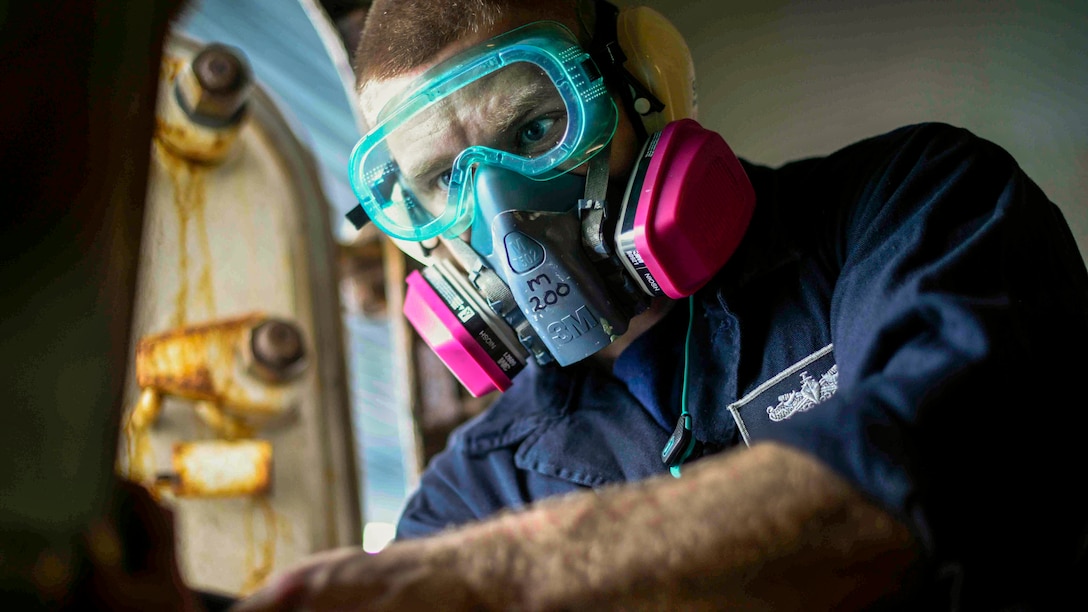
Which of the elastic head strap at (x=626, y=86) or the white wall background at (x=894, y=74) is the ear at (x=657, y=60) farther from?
the white wall background at (x=894, y=74)

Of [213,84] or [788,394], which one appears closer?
[788,394]

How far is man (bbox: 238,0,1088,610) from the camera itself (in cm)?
62

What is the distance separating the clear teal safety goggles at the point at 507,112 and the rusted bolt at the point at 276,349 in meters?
0.55

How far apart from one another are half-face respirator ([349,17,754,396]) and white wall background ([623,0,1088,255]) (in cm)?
70

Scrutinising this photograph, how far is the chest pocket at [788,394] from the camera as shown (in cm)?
122

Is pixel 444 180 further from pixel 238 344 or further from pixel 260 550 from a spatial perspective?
pixel 260 550

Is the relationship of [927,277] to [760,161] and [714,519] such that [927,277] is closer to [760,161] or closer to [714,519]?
[714,519]

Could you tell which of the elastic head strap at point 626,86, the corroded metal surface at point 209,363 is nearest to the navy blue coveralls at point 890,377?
the elastic head strap at point 626,86

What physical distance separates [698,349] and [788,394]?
179 millimetres

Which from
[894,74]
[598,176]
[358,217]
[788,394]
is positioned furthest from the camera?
[894,74]

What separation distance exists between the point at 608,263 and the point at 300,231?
96cm

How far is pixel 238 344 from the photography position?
69.0 inches

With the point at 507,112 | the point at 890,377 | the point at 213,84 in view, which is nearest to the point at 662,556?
the point at 890,377

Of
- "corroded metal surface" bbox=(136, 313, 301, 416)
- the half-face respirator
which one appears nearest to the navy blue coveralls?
the half-face respirator
